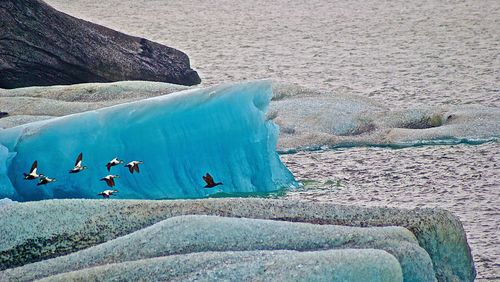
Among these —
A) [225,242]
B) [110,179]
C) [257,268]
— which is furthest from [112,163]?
[257,268]

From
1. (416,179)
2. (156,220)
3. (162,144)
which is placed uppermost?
(156,220)

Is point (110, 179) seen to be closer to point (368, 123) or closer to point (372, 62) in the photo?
point (368, 123)

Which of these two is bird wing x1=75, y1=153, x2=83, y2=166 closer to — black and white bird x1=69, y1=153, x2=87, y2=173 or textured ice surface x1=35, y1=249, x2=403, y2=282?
black and white bird x1=69, y1=153, x2=87, y2=173

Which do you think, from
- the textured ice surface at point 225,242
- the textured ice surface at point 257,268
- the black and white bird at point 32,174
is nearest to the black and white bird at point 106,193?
the black and white bird at point 32,174

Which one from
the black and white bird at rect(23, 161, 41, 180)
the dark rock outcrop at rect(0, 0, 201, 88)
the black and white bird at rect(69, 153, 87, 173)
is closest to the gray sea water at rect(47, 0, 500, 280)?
the dark rock outcrop at rect(0, 0, 201, 88)

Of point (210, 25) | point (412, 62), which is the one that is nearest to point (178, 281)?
point (412, 62)

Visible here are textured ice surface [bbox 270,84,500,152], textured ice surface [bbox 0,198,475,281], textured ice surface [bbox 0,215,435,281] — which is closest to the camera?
textured ice surface [bbox 0,215,435,281]
